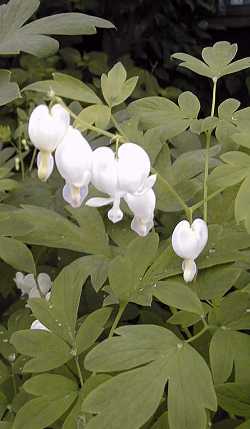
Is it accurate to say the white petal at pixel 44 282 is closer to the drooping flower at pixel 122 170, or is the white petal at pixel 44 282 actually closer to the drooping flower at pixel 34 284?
the drooping flower at pixel 34 284

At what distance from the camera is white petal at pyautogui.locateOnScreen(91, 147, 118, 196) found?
790 mm

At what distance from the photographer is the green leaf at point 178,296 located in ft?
2.64

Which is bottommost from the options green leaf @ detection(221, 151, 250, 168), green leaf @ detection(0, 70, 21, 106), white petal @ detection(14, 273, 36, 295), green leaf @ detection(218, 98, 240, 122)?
white petal @ detection(14, 273, 36, 295)

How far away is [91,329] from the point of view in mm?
A: 842

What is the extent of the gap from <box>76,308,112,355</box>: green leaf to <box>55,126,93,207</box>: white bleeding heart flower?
0.13 m

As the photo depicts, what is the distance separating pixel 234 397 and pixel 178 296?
4.8 inches

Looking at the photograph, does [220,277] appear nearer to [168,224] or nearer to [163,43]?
[168,224]

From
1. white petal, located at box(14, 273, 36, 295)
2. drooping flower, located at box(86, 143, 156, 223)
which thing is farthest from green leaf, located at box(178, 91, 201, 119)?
white petal, located at box(14, 273, 36, 295)

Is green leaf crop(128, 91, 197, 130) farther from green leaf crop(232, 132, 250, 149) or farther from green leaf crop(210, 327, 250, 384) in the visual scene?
green leaf crop(210, 327, 250, 384)

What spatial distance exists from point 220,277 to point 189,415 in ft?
0.59

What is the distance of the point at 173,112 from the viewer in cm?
100

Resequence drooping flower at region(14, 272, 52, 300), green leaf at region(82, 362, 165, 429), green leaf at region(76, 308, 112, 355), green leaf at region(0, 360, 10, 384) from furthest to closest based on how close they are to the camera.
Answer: drooping flower at region(14, 272, 52, 300) → green leaf at region(0, 360, 10, 384) → green leaf at region(76, 308, 112, 355) → green leaf at region(82, 362, 165, 429)

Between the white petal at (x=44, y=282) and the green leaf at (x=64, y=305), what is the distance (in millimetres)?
171

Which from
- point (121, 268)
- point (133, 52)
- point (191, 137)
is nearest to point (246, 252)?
point (121, 268)
